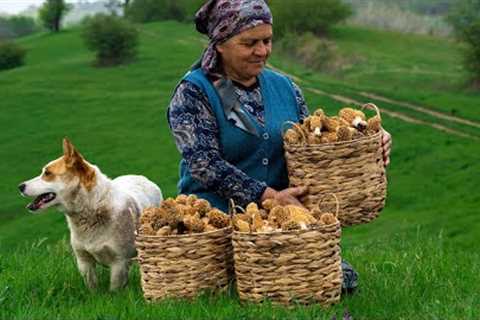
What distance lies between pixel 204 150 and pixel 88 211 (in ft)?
5.11

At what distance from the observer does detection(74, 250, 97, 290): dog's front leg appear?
25.0 feet

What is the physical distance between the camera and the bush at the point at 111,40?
94688 millimetres

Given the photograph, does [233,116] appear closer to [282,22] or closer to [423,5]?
[282,22]

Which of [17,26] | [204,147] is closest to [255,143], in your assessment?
[204,147]

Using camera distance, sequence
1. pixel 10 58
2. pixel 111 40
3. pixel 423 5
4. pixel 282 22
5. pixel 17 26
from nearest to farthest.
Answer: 1. pixel 111 40
2. pixel 282 22
3. pixel 10 58
4. pixel 423 5
5. pixel 17 26

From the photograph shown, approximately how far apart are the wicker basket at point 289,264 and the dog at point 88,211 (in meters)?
2.02

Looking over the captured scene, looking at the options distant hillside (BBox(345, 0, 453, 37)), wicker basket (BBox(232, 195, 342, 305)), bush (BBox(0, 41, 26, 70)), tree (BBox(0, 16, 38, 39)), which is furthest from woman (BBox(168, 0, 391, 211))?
tree (BBox(0, 16, 38, 39))

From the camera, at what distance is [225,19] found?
6.73m

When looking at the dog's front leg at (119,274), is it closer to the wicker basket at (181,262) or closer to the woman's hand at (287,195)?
the wicker basket at (181,262)

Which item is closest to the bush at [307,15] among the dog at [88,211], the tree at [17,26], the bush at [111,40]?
the bush at [111,40]

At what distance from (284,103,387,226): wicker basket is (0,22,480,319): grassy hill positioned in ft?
2.06

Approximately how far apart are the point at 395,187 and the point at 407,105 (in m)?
15.3

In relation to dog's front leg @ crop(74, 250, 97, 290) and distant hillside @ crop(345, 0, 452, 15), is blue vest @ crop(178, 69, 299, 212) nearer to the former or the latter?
dog's front leg @ crop(74, 250, 97, 290)

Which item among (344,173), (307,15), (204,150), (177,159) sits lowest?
(177,159)
